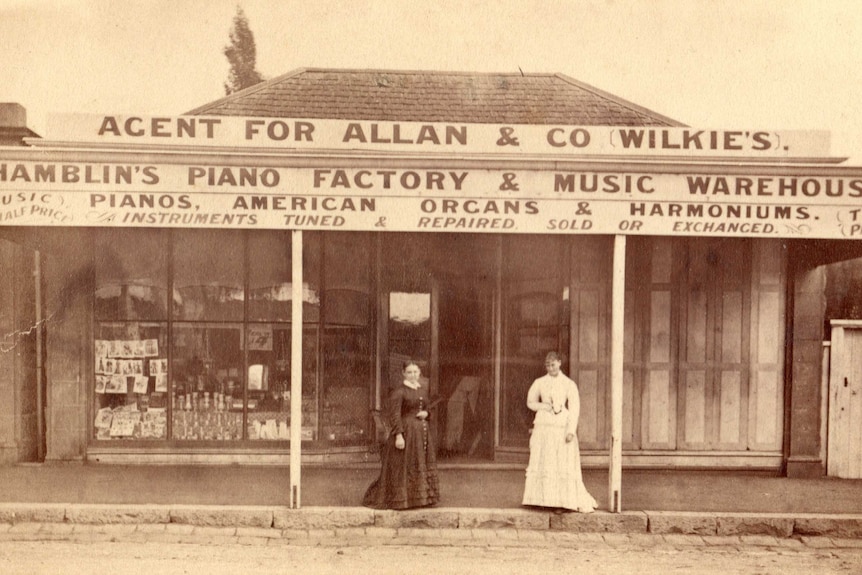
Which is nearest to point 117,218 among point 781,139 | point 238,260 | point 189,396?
point 238,260

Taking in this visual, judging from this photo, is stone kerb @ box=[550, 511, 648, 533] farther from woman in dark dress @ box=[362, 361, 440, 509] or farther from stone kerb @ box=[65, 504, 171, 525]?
stone kerb @ box=[65, 504, 171, 525]

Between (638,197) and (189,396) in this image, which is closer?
(638,197)

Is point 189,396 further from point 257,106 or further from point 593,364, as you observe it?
point 593,364

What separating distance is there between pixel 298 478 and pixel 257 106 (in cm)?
603

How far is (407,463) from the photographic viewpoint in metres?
7.80

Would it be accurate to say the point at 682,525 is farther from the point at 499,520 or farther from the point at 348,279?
the point at 348,279

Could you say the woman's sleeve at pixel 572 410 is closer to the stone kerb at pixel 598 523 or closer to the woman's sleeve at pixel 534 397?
the woman's sleeve at pixel 534 397

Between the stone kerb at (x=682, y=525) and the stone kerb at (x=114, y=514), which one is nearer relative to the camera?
the stone kerb at (x=114, y=514)

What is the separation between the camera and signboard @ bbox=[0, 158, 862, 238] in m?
7.55

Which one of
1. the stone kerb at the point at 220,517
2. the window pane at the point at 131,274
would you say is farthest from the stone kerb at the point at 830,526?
the window pane at the point at 131,274

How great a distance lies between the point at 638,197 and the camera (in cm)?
776

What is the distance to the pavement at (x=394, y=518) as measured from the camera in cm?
737

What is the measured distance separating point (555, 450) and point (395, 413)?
65.8 inches

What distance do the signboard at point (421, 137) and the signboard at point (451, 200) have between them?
1.43 ft
